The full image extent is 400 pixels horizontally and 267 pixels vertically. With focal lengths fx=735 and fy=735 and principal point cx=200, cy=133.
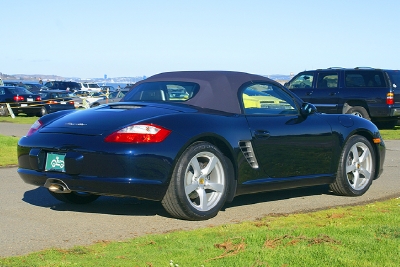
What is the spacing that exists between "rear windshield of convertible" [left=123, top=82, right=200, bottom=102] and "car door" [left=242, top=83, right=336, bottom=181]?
565 millimetres

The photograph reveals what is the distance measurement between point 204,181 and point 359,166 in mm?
2476

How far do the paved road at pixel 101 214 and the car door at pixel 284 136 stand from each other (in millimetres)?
417

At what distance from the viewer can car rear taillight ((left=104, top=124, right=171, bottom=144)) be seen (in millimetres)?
6414

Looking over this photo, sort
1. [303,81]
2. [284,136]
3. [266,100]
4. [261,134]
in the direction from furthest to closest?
[303,81] < [266,100] < [284,136] < [261,134]

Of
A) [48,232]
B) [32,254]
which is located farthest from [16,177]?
[32,254]

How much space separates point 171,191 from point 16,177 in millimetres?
3947

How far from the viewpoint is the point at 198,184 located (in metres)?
6.75

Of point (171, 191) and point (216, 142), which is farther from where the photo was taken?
point (216, 142)

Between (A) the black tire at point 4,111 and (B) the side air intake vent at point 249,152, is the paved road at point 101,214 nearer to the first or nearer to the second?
(B) the side air intake vent at point 249,152

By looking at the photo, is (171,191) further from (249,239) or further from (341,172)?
(341,172)

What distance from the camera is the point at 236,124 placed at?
23.3 feet

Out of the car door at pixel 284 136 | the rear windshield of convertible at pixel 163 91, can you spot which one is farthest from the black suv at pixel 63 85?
the car door at pixel 284 136

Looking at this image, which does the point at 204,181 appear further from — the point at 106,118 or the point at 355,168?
the point at 355,168

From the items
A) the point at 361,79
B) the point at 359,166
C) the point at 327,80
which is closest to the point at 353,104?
the point at 361,79
